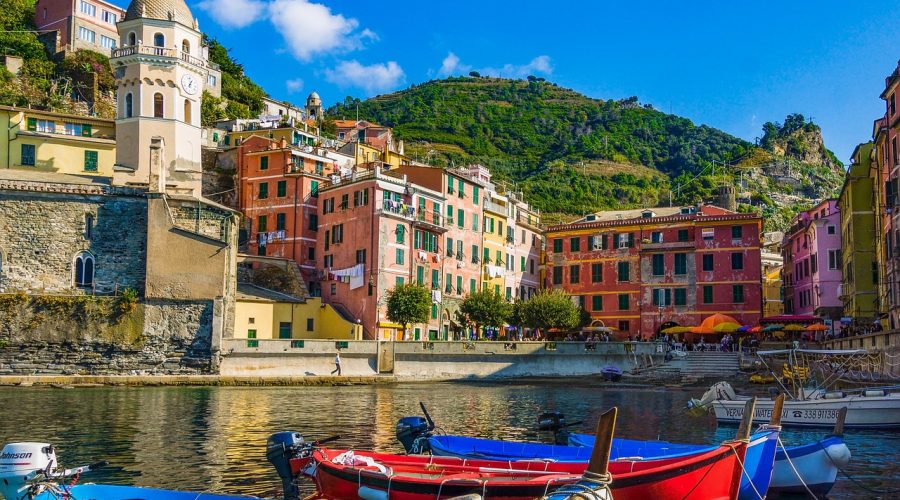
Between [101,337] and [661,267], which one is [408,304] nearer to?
[101,337]

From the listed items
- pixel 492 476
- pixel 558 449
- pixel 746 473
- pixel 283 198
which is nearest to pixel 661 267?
pixel 283 198

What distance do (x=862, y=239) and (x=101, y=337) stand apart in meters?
45.9

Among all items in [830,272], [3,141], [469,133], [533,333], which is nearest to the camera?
[3,141]

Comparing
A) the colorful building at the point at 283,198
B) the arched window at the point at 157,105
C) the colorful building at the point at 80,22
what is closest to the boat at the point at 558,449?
the arched window at the point at 157,105

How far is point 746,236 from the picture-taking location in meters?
65.6

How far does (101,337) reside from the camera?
48.8m

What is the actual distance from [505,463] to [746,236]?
53.4m

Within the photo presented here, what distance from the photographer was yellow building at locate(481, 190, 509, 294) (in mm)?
70500

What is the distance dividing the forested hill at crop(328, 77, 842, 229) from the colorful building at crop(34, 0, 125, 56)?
44984 mm

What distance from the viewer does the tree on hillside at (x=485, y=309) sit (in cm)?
6247

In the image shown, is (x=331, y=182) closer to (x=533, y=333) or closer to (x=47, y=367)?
(x=533, y=333)

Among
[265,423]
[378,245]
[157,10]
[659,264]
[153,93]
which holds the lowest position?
[265,423]

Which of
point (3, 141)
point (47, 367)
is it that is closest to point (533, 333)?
point (47, 367)

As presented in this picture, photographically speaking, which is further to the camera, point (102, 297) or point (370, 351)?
point (370, 351)
